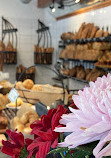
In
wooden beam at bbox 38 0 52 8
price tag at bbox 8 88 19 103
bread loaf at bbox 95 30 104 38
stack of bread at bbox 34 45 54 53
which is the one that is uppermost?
wooden beam at bbox 38 0 52 8

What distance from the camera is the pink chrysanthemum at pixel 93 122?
0.29 meters

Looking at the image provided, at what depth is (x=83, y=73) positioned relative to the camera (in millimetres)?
4082

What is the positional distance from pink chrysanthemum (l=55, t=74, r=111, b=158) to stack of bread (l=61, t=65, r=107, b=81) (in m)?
3.34

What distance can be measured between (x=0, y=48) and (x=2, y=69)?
0.26m

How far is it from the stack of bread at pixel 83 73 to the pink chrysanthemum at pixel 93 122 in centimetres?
334

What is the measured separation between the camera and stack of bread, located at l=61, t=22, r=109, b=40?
3.63 metres

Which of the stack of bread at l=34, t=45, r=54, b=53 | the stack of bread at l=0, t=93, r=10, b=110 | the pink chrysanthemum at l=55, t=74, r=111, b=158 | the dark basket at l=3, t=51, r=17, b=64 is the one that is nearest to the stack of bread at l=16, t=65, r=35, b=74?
the dark basket at l=3, t=51, r=17, b=64

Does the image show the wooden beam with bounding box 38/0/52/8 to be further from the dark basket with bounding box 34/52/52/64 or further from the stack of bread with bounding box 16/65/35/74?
the stack of bread with bounding box 16/65/35/74

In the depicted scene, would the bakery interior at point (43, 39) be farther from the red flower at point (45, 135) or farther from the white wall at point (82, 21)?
the red flower at point (45, 135)

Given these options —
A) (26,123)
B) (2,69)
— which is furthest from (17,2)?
(26,123)

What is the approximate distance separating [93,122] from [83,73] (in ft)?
12.4

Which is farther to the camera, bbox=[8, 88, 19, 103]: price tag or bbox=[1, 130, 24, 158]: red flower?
bbox=[8, 88, 19, 103]: price tag

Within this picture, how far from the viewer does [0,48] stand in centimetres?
332

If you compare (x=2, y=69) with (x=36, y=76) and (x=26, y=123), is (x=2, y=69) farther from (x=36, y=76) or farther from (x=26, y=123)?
(x=26, y=123)
